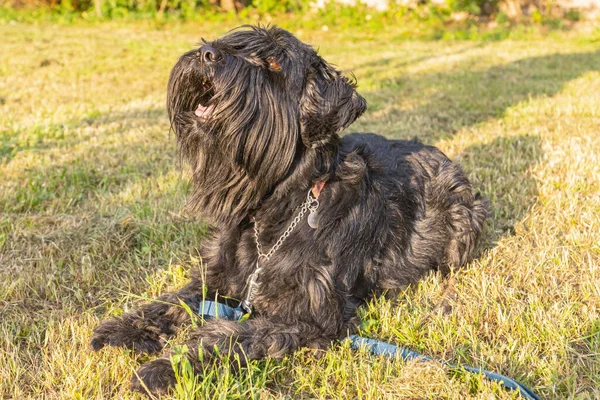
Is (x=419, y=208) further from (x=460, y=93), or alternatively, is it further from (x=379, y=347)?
(x=460, y=93)

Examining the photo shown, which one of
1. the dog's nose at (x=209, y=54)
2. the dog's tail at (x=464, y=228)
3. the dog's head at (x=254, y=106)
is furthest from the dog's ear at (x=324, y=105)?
the dog's tail at (x=464, y=228)

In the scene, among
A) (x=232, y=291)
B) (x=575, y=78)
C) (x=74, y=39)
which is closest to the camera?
(x=232, y=291)

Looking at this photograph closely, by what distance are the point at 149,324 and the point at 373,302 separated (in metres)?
1.35

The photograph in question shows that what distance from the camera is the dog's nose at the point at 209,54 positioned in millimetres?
2775

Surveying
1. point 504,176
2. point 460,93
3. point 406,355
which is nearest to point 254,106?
point 406,355

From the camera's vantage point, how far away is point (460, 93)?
30.0ft

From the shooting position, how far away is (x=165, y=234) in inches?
172

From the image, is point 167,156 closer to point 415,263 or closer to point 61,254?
point 61,254

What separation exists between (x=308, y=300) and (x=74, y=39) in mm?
13658

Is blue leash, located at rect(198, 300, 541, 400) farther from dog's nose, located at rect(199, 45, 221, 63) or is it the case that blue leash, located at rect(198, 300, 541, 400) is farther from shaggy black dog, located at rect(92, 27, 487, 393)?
dog's nose, located at rect(199, 45, 221, 63)

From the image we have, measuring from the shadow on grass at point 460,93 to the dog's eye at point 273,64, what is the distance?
4083mm

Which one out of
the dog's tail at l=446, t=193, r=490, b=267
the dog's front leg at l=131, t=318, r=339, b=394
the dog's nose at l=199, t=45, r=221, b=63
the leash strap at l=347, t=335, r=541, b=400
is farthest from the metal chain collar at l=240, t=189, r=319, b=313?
the dog's tail at l=446, t=193, r=490, b=267

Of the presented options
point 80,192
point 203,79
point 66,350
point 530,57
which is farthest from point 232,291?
point 530,57

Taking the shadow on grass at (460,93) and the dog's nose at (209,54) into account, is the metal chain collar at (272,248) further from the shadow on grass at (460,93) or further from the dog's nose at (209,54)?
the shadow on grass at (460,93)
